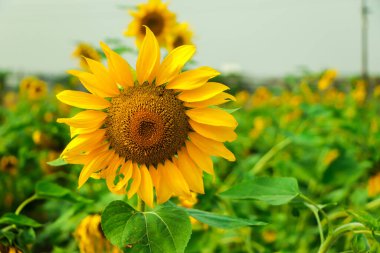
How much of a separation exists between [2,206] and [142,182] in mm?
2325

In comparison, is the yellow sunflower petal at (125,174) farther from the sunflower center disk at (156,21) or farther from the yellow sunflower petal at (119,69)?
the sunflower center disk at (156,21)

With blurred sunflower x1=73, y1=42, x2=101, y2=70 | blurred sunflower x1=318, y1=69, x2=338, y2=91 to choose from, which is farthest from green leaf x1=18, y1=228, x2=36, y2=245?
blurred sunflower x1=318, y1=69, x2=338, y2=91

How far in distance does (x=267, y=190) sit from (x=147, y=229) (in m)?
0.28

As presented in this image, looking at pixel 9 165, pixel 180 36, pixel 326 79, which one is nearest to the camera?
pixel 180 36

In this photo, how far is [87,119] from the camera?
836 millimetres

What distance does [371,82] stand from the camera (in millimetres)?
9797

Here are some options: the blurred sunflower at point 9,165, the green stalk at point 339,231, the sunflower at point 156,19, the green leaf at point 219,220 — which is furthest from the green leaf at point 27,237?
the blurred sunflower at point 9,165

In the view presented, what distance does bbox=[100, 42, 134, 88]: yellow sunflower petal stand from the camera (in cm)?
81

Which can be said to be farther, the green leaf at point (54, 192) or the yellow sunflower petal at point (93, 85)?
the green leaf at point (54, 192)

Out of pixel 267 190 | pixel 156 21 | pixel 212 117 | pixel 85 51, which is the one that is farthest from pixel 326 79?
pixel 212 117

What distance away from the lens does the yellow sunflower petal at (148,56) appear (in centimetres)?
83

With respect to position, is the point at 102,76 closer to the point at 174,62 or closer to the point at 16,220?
the point at 174,62

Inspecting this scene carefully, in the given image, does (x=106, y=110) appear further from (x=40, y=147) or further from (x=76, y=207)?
(x=40, y=147)

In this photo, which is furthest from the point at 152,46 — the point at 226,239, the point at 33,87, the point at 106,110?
the point at 33,87
